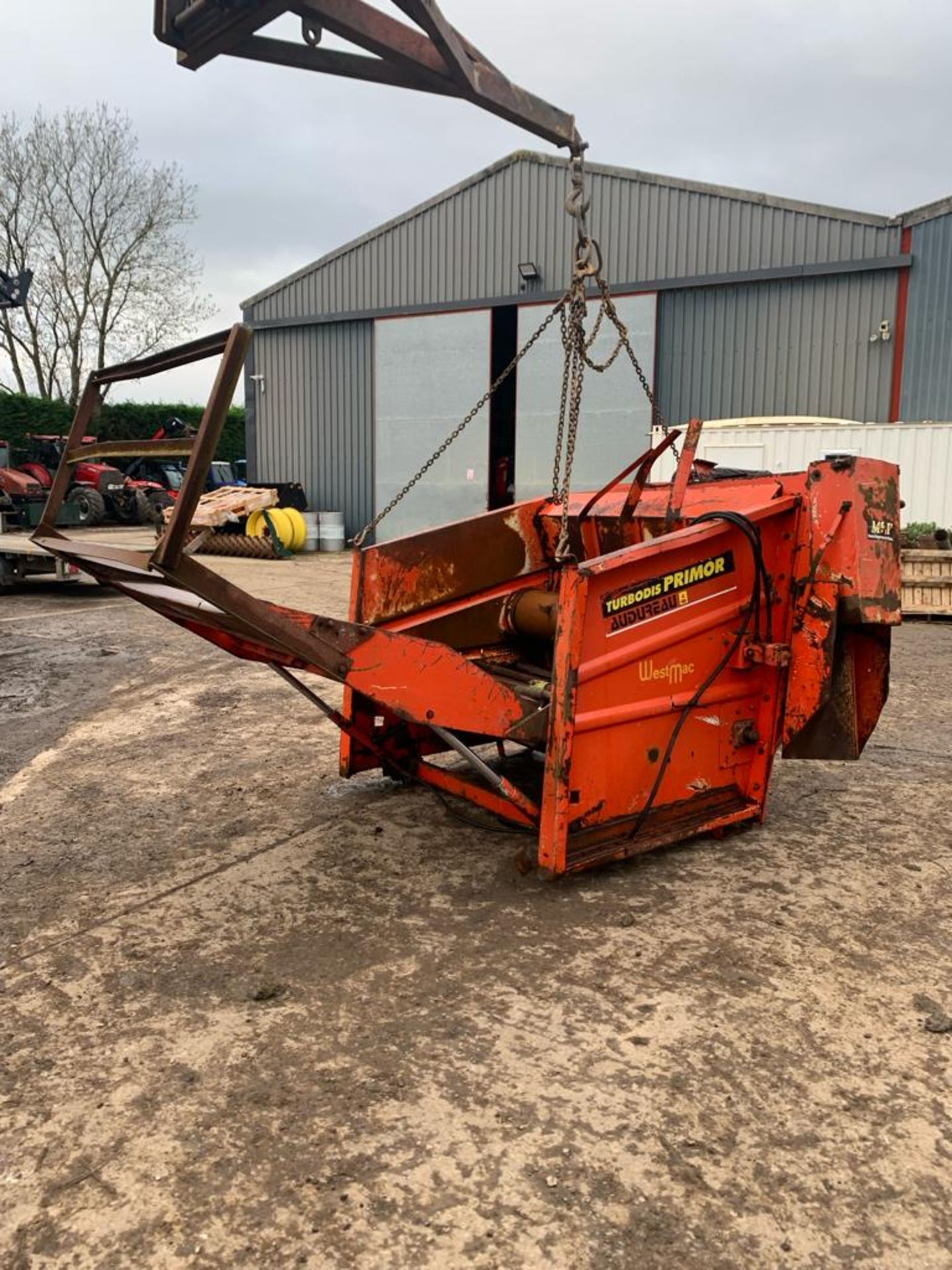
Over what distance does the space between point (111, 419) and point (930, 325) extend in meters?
20.9

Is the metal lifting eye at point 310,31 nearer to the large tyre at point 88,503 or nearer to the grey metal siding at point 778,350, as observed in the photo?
the grey metal siding at point 778,350

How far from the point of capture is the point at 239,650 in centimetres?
330

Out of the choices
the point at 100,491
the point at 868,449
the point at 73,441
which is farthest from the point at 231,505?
the point at 73,441

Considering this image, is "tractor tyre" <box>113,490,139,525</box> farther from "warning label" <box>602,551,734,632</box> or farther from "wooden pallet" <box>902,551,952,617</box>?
"warning label" <box>602,551,734,632</box>

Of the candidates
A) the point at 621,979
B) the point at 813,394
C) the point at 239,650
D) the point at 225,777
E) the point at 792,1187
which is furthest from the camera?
the point at 813,394

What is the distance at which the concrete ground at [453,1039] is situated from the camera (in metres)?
1.89

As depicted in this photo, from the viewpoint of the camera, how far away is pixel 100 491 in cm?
1939

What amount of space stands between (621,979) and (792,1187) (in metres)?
0.84

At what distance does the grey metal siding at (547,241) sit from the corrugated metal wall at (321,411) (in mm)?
553

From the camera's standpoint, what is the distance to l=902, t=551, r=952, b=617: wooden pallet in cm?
986

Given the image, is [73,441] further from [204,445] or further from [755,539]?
[755,539]

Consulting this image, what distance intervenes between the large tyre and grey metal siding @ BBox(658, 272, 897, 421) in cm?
1075

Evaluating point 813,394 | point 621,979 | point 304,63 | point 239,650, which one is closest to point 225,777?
point 239,650

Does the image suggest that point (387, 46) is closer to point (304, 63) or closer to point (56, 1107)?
point (304, 63)
